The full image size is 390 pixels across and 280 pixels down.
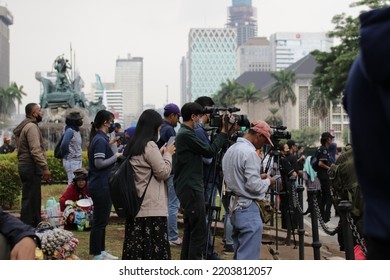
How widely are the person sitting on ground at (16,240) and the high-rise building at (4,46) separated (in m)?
138

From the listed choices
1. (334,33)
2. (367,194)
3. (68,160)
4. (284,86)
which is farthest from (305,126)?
(367,194)

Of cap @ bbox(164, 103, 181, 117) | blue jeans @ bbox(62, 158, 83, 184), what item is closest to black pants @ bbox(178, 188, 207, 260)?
cap @ bbox(164, 103, 181, 117)

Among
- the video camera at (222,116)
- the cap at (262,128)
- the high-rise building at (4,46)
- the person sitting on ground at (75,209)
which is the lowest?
the person sitting on ground at (75,209)

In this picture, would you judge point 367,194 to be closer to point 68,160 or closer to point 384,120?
point 384,120

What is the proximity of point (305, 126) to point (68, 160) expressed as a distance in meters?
115

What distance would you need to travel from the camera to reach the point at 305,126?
4875 inches

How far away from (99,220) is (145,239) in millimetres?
1223

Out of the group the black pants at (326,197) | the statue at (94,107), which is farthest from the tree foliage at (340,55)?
the black pants at (326,197)

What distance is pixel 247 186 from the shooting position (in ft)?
18.2

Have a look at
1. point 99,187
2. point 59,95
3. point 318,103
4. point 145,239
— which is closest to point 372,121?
point 145,239

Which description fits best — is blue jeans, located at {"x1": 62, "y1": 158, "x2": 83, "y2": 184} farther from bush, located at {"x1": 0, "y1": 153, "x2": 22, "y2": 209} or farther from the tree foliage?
the tree foliage

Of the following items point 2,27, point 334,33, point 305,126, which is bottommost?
point 305,126

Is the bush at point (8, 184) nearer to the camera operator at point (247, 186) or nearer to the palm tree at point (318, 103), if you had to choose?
the camera operator at point (247, 186)

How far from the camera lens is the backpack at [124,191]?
18.0ft
